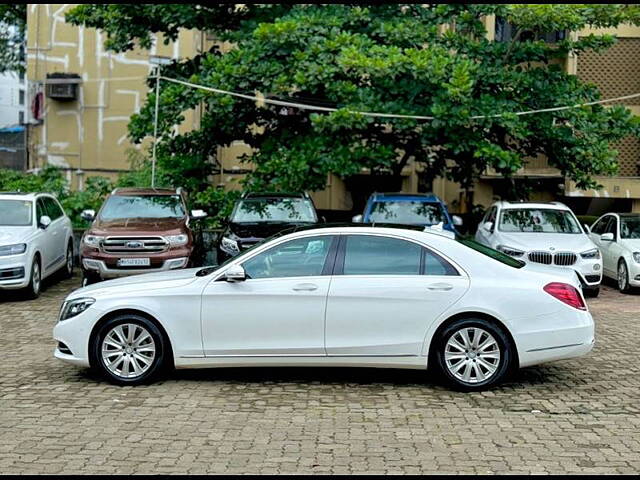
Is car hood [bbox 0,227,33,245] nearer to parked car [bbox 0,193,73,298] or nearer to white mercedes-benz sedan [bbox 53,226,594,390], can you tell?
parked car [bbox 0,193,73,298]

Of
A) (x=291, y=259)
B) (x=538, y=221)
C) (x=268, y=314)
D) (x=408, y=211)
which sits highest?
(x=408, y=211)

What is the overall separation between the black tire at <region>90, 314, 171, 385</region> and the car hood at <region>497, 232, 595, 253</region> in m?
8.23

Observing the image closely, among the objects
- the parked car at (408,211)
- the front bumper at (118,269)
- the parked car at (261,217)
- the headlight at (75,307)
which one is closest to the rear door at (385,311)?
the headlight at (75,307)

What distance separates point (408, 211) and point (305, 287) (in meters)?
8.36

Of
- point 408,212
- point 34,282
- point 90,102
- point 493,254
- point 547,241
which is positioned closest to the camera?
point 493,254

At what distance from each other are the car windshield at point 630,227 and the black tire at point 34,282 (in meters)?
11.0

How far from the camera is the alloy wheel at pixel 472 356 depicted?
7.67 metres

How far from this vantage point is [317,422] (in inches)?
266

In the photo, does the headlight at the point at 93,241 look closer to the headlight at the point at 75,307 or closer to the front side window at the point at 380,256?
the headlight at the point at 75,307

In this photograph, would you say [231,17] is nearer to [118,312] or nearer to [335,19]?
[335,19]

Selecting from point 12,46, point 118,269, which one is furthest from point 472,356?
point 12,46

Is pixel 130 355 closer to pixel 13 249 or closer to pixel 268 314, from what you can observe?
pixel 268 314

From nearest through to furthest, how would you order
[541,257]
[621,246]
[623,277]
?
[541,257] < [623,277] < [621,246]

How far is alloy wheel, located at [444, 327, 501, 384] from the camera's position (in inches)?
302
